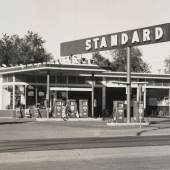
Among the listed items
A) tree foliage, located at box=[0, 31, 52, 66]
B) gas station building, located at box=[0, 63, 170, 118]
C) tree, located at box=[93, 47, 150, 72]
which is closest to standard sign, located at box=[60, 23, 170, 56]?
gas station building, located at box=[0, 63, 170, 118]

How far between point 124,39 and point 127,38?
32 centimetres

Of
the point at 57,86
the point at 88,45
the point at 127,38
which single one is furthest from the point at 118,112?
the point at 57,86

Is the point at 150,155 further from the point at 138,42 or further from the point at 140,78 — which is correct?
the point at 140,78

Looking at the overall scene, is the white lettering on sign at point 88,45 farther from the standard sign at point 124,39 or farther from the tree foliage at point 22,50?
the tree foliage at point 22,50

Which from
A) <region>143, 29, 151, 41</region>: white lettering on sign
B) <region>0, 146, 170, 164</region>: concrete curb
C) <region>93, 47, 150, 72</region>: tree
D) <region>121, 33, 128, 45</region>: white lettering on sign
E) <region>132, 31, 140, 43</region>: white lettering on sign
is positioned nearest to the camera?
<region>0, 146, 170, 164</region>: concrete curb

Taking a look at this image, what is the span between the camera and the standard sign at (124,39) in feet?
118

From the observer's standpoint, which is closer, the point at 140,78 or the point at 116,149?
the point at 116,149

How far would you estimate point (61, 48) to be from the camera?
46625 mm

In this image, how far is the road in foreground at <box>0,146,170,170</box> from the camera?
14.0 m

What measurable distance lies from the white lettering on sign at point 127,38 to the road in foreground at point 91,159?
18042 mm

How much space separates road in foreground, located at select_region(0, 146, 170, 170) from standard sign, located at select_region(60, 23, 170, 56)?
1789 cm

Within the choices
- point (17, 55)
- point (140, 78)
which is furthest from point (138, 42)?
point (17, 55)

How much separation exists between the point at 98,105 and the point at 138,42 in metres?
16.3

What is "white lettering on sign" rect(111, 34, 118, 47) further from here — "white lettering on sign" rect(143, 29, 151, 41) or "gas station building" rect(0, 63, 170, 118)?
"gas station building" rect(0, 63, 170, 118)
